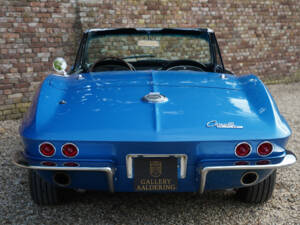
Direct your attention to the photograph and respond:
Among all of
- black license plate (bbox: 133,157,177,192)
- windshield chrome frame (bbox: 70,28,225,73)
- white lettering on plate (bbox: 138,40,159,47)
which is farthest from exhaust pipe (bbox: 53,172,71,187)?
white lettering on plate (bbox: 138,40,159,47)

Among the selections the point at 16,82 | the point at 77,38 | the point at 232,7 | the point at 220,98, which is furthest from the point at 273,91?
the point at 220,98

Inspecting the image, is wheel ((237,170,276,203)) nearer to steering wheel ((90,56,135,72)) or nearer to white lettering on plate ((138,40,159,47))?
steering wheel ((90,56,135,72))

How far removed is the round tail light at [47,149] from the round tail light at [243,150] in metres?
1.11

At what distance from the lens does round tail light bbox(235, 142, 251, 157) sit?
83.7 inches

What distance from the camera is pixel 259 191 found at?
8.80ft

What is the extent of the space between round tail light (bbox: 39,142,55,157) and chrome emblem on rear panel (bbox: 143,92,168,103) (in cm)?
70

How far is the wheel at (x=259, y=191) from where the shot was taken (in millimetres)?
2650

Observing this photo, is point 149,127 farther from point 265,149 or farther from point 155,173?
point 265,149

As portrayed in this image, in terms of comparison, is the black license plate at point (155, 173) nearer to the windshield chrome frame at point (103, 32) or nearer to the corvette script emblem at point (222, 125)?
the corvette script emblem at point (222, 125)

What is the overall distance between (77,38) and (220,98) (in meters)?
4.71

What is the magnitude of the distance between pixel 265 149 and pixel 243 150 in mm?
143

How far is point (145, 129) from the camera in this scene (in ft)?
6.95

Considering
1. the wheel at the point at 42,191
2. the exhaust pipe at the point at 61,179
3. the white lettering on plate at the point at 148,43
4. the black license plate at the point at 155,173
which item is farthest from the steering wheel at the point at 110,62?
the black license plate at the point at 155,173

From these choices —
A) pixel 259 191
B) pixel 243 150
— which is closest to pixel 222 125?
pixel 243 150
